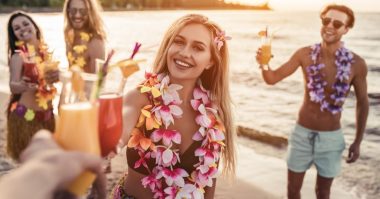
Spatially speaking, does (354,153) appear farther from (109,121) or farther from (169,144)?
(109,121)

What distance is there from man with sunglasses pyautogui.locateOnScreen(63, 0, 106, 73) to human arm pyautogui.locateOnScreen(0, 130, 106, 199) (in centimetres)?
423

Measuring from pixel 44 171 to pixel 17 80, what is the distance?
403 centimetres

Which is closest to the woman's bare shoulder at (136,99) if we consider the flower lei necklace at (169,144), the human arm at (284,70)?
the flower lei necklace at (169,144)

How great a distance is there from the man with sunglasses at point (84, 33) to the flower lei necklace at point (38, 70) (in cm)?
41

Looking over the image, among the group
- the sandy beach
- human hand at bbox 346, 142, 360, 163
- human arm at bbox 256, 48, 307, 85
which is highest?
human arm at bbox 256, 48, 307, 85

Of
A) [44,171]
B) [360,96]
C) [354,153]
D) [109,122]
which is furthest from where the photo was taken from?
[354,153]

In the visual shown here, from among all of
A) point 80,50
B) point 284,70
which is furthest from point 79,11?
point 284,70

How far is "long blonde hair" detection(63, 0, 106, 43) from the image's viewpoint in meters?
5.49

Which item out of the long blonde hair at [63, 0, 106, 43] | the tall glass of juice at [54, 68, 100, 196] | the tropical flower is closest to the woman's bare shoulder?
the tropical flower

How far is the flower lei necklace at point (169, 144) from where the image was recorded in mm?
2758

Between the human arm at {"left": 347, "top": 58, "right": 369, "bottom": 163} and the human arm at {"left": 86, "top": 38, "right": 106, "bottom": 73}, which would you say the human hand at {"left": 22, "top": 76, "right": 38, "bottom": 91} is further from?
the human arm at {"left": 347, "top": 58, "right": 369, "bottom": 163}

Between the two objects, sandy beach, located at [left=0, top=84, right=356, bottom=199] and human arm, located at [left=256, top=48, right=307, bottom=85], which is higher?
human arm, located at [left=256, top=48, right=307, bottom=85]

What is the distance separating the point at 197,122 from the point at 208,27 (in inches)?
23.8

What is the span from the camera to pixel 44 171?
978mm
